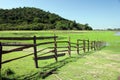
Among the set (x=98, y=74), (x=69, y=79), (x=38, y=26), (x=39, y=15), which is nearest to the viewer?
(x=69, y=79)

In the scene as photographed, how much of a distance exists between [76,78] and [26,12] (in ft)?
458

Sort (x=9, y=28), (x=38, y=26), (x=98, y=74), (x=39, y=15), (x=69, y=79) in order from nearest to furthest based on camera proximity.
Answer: (x=69, y=79), (x=98, y=74), (x=9, y=28), (x=38, y=26), (x=39, y=15)

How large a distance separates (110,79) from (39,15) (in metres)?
145

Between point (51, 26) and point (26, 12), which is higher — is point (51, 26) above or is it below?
below

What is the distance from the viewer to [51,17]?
158875 mm

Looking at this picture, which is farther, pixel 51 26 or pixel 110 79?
pixel 51 26

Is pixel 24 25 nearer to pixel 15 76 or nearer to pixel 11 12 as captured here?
pixel 11 12

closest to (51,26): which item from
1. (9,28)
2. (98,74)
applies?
(9,28)

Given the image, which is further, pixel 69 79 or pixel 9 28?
pixel 9 28

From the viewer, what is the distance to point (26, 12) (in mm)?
143875

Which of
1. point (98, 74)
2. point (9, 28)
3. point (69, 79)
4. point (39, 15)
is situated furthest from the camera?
point (39, 15)

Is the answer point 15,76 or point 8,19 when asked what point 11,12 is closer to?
point 8,19

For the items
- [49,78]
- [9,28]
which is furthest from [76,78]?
[9,28]

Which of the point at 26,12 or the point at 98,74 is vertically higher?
the point at 26,12
